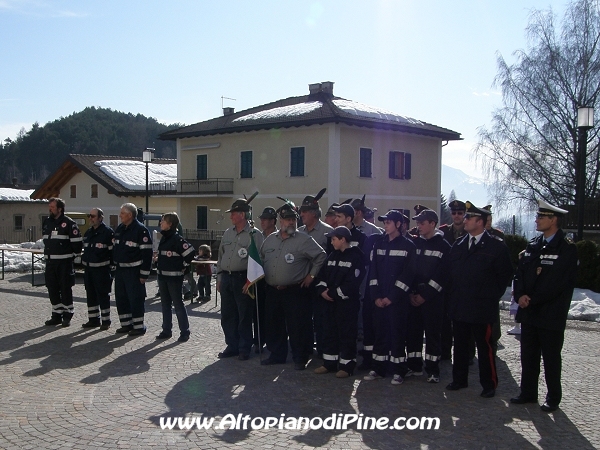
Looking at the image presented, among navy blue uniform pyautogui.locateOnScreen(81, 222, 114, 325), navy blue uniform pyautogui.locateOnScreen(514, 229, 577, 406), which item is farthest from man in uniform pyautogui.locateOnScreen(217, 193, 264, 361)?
navy blue uniform pyautogui.locateOnScreen(514, 229, 577, 406)

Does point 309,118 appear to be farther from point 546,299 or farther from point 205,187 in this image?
point 546,299

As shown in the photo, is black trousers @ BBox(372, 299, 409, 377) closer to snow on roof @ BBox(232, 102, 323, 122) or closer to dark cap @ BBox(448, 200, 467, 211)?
dark cap @ BBox(448, 200, 467, 211)

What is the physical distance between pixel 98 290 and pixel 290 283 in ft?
13.5

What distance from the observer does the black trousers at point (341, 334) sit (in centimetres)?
731

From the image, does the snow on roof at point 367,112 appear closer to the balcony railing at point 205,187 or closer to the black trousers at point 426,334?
the balcony railing at point 205,187

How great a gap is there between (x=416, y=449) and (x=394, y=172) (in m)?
29.4

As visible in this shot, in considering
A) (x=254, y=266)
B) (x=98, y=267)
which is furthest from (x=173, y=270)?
(x=254, y=266)

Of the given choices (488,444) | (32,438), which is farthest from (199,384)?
(488,444)

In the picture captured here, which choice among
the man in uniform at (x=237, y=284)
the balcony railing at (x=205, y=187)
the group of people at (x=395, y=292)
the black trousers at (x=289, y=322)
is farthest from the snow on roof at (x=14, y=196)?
the black trousers at (x=289, y=322)

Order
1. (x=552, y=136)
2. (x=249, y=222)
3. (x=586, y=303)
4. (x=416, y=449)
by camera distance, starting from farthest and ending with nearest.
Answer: (x=552, y=136)
(x=586, y=303)
(x=249, y=222)
(x=416, y=449)

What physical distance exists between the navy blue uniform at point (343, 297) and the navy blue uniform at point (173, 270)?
9.28 feet

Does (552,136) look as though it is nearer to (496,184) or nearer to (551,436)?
(496,184)

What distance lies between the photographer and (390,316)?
23.1 feet

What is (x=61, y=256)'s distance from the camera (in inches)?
415
